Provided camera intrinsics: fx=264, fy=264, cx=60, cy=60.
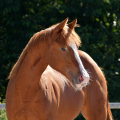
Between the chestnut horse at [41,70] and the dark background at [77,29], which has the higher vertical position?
the chestnut horse at [41,70]

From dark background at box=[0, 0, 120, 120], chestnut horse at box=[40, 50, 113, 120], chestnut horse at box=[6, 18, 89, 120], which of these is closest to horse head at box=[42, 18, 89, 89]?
chestnut horse at box=[6, 18, 89, 120]

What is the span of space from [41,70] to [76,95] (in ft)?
3.00

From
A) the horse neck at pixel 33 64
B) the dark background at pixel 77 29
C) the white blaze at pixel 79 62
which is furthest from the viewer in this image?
the dark background at pixel 77 29

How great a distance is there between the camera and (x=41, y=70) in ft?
9.78

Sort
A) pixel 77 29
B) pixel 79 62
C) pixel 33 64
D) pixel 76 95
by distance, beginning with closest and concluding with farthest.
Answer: pixel 79 62
pixel 33 64
pixel 76 95
pixel 77 29

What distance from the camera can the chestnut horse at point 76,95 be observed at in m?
3.24

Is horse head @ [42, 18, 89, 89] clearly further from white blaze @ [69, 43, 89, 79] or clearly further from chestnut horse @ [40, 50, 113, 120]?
chestnut horse @ [40, 50, 113, 120]

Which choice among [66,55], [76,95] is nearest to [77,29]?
[76,95]

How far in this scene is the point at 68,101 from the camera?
351 cm

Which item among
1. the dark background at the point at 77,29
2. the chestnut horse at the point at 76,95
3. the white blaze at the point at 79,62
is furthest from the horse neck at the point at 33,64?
the dark background at the point at 77,29

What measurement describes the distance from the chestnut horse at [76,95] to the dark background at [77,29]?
4.24 m

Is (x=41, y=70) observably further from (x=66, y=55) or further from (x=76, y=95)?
(x=76, y=95)

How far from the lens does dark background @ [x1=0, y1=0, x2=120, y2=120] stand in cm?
848

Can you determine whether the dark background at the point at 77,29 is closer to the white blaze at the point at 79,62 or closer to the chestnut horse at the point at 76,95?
the chestnut horse at the point at 76,95
